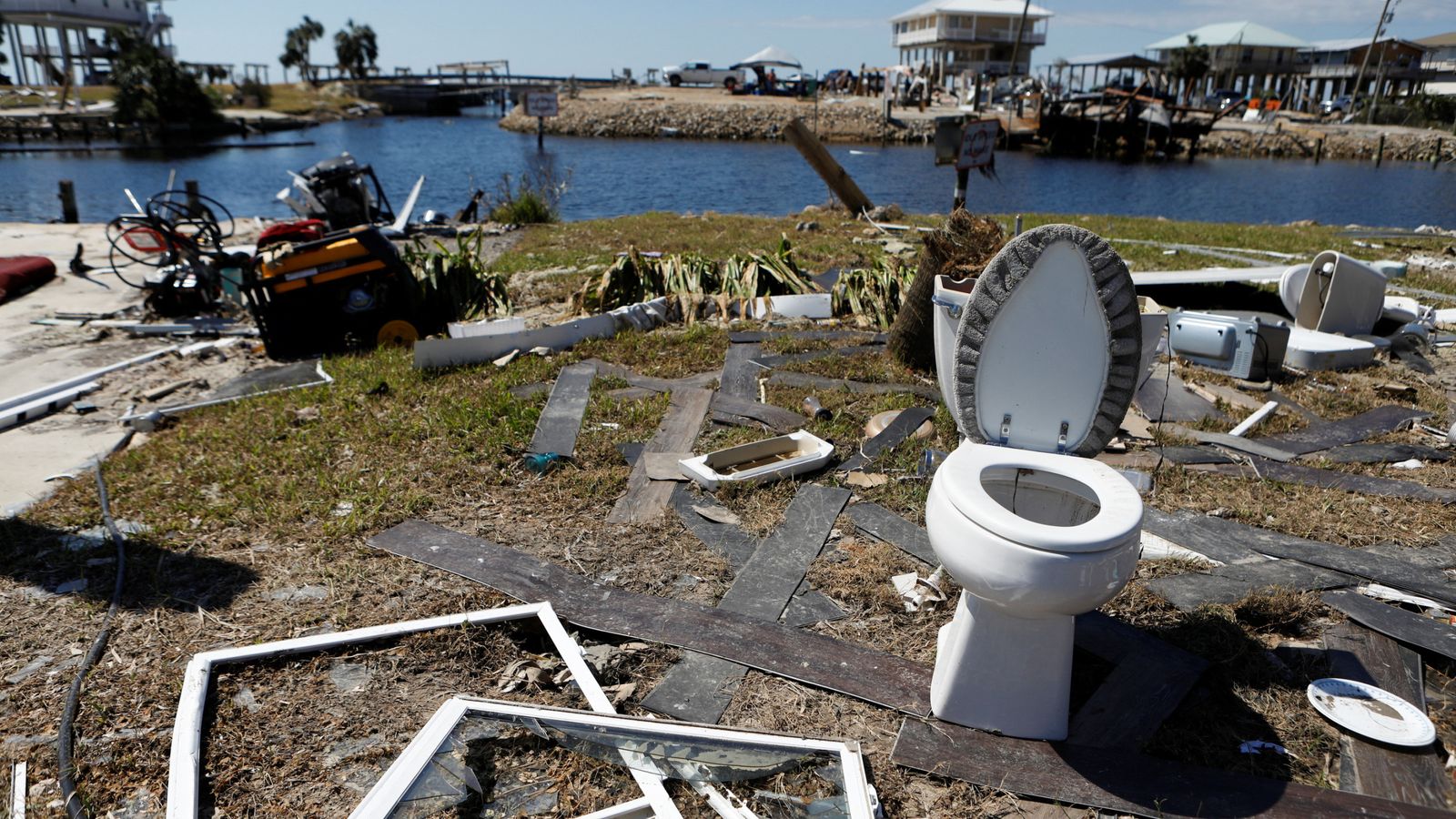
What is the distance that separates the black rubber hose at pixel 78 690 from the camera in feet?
6.88

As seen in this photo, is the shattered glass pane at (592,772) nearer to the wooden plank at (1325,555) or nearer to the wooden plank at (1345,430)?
the wooden plank at (1325,555)

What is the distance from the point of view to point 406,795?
2.06 metres

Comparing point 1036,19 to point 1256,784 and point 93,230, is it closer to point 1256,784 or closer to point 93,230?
point 93,230

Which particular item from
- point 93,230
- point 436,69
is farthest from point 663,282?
point 436,69

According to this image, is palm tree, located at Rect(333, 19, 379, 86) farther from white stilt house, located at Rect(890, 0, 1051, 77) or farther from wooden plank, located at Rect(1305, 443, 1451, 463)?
wooden plank, located at Rect(1305, 443, 1451, 463)

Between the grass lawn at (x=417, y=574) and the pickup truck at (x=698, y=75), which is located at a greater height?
the pickup truck at (x=698, y=75)

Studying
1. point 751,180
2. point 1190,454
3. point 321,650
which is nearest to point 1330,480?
point 1190,454

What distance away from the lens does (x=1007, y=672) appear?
2.32 metres

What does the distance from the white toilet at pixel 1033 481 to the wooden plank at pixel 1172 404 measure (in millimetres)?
2197

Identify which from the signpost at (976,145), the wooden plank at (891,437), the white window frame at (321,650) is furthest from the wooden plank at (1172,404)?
the white window frame at (321,650)

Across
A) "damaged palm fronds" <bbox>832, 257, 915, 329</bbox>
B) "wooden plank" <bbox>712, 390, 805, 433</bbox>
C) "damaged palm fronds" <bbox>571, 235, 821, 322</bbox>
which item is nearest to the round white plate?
"wooden plank" <bbox>712, 390, 805, 433</bbox>

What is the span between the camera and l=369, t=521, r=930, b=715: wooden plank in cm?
260

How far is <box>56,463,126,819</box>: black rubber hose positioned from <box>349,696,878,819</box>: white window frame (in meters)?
0.75

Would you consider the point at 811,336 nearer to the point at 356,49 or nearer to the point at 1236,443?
the point at 1236,443
